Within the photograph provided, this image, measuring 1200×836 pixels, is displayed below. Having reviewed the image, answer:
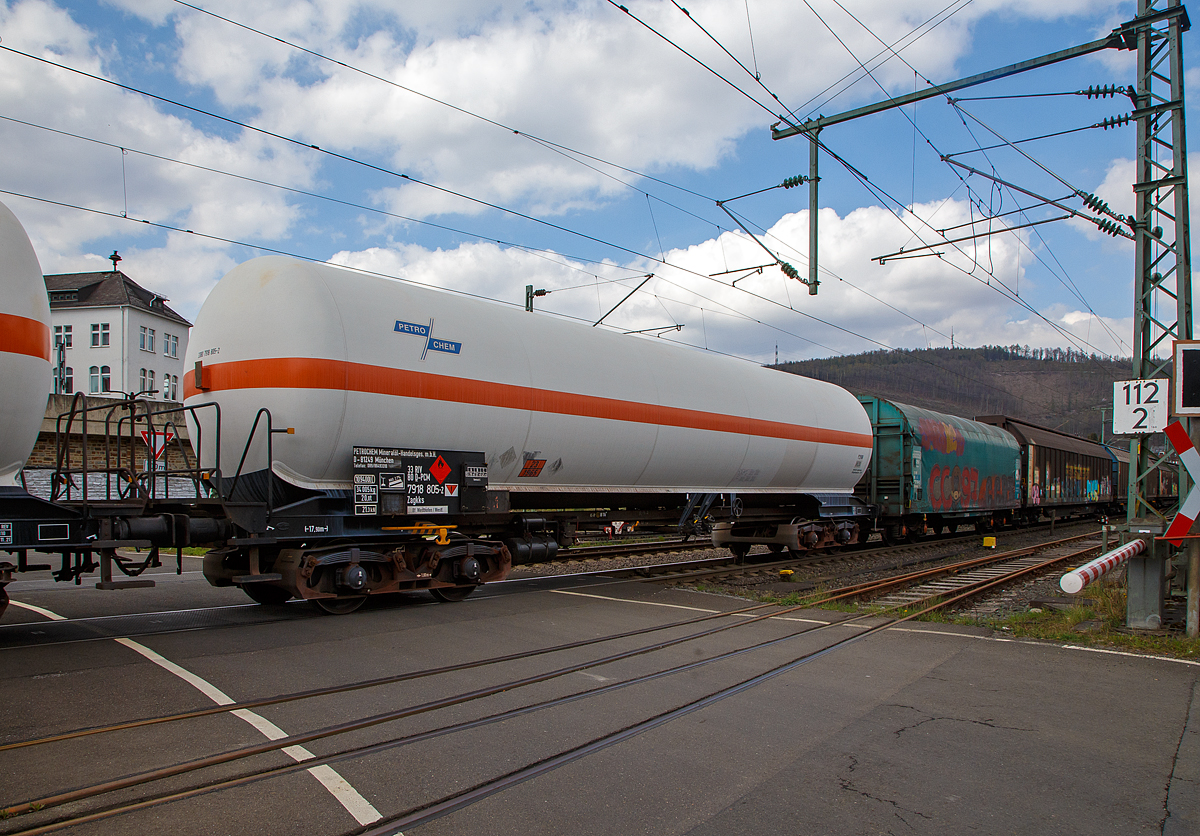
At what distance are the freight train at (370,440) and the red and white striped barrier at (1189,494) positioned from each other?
6384 millimetres

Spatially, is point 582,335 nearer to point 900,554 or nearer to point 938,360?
point 900,554

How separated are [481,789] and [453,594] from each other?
6177 mm

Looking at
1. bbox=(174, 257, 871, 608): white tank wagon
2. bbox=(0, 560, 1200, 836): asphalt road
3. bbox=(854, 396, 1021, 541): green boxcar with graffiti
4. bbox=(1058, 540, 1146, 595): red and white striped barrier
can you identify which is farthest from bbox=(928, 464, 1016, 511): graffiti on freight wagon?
bbox=(0, 560, 1200, 836): asphalt road

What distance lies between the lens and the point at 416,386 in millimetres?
8789

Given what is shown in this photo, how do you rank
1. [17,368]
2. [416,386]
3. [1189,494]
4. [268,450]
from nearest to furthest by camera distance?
[17,368] < [1189,494] < [268,450] < [416,386]

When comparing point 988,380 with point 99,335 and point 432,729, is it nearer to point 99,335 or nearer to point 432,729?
point 99,335

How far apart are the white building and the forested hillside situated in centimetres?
7474

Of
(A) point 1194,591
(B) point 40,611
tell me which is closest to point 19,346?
(B) point 40,611

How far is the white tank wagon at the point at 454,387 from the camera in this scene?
819 cm

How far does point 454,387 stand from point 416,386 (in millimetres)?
514

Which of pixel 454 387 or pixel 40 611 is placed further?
pixel 454 387

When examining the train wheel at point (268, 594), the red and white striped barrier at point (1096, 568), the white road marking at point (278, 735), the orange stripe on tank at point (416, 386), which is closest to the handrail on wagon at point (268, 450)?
the orange stripe on tank at point (416, 386)

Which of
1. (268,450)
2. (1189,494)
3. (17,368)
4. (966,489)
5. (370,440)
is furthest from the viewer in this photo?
(966,489)

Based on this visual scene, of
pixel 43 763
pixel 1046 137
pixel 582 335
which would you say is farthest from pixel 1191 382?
pixel 43 763
